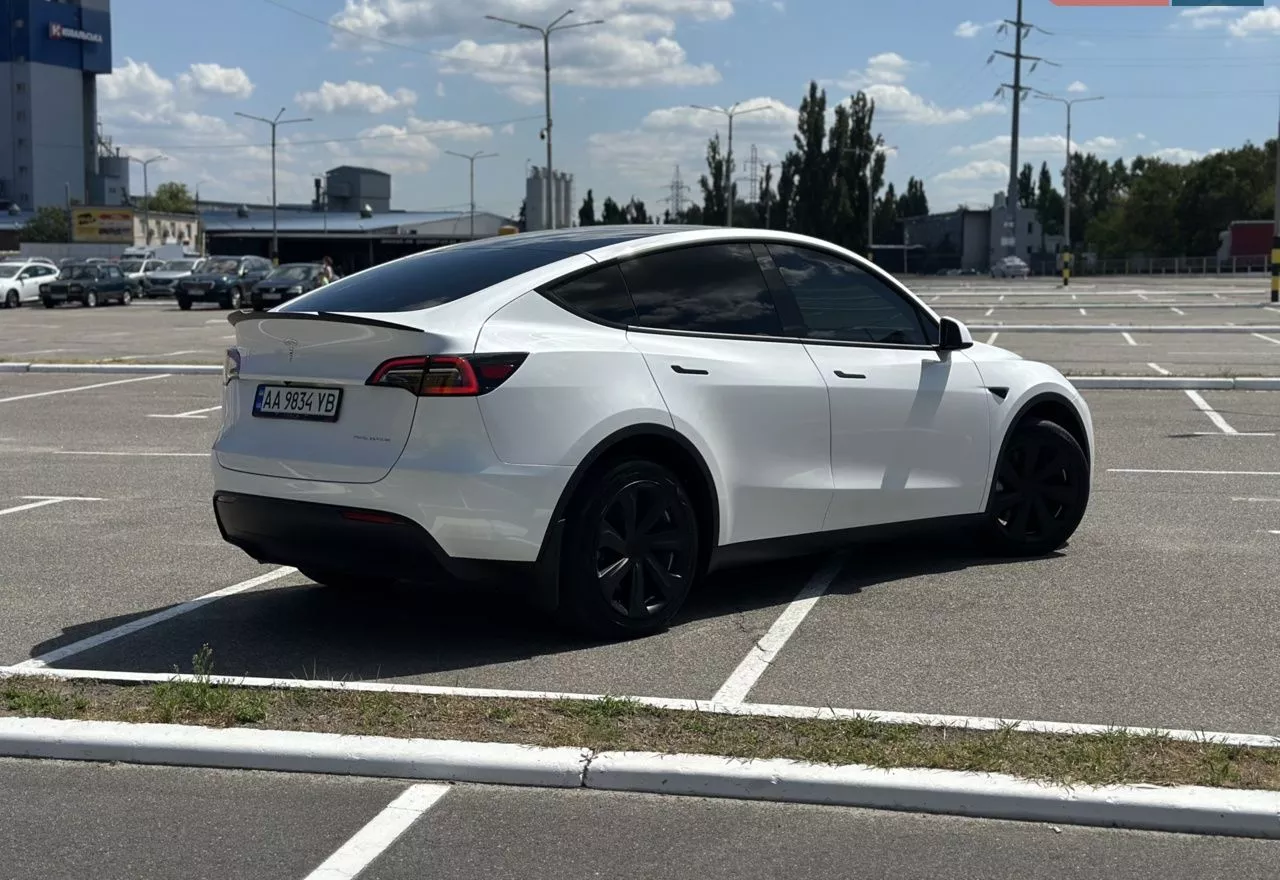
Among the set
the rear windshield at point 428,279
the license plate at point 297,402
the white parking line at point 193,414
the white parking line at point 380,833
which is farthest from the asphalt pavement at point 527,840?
the white parking line at point 193,414

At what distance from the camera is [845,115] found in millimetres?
87688

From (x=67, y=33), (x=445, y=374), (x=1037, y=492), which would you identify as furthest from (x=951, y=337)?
(x=67, y=33)

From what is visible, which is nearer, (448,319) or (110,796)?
(110,796)

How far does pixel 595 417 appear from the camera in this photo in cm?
579

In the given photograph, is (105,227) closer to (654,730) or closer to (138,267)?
(138,267)

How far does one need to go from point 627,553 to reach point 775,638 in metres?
0.72

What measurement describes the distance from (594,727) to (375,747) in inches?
27.0

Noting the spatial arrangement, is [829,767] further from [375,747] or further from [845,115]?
[845,115]

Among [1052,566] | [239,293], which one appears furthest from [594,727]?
[239,293]

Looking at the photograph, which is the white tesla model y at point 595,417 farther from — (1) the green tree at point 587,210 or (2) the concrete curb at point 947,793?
(1) the green tree at point 587,210

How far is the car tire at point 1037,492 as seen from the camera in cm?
776

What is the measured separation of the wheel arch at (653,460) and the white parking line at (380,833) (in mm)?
1398

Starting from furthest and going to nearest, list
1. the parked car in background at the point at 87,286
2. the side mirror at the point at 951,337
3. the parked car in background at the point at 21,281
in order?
the parked car in background at the point at 21,281
the parked car in background at the point at 87,286
the side mirror at the point at 951,337

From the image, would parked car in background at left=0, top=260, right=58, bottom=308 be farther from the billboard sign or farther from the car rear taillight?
the billboard sign
